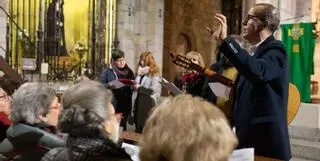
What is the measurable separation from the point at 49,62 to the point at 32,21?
0.84 meters

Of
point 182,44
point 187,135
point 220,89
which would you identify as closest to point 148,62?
point 220,89

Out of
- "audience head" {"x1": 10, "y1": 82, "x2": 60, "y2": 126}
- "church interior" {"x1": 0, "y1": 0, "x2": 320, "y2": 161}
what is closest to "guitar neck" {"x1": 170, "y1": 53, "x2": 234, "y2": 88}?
"audience head" {"x1": 10, "y1": 82, "x2": 60, "y2": 126}

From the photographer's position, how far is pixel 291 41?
7.01 m

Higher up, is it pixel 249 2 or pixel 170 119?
pixel 249 2

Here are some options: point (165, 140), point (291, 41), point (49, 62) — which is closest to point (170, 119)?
point (165, 140)

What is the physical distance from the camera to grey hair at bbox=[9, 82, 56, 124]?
2.56 m

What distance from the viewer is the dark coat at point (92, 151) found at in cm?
195

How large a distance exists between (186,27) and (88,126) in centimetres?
1150

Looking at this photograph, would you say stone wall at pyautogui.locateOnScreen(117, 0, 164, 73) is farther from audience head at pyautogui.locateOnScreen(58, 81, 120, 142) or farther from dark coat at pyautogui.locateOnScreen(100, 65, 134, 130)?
audience head at pyautogui.locateOnScreen(58, 81, 120, 142)

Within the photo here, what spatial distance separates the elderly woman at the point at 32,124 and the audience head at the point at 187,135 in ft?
3.89

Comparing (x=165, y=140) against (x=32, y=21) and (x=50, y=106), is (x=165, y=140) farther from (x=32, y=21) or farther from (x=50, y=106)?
(x=32, y=21)

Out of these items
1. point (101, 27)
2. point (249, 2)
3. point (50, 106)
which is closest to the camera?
point (50, 106)

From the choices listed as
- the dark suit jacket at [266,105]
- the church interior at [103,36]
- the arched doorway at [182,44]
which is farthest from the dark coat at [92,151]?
the arched doorway at [182,44]

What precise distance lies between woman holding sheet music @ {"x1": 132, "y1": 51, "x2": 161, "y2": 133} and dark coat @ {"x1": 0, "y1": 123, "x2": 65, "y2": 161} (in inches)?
166
